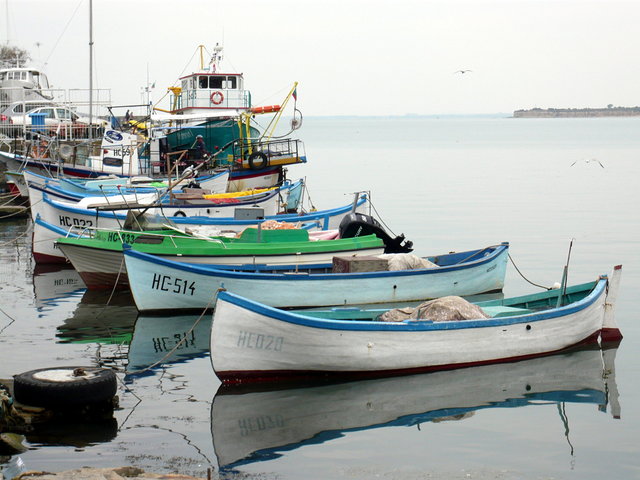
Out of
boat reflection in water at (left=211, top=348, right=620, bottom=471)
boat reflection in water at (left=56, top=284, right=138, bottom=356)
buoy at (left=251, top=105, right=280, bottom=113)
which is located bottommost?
boat reflection in water at (left=211, top=348, right=620, bottom=471)

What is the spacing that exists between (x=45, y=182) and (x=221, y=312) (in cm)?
2083

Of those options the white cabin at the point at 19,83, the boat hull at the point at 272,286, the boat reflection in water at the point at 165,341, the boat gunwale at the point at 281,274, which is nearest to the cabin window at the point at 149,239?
the boat gunwale at the point at 281,274

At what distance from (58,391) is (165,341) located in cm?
558

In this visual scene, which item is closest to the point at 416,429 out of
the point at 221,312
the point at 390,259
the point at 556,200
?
the point at 221,312

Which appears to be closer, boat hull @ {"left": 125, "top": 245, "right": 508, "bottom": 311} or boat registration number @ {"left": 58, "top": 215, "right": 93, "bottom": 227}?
boat hull @ {"left": 125, "top": 245, "right": 508, "bottom": 311}

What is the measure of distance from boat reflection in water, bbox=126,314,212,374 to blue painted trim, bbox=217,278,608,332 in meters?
2.50

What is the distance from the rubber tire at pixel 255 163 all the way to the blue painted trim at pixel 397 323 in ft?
65.5

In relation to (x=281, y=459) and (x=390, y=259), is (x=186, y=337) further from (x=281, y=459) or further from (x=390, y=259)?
(x=281, y=459)

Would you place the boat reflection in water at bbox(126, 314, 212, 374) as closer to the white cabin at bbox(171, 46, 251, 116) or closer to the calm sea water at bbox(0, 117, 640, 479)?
the calm sea water at bbox(0, 117, 640, 479)

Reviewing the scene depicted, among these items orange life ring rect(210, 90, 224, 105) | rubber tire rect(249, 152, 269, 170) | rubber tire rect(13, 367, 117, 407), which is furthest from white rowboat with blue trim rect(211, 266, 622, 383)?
orange life ring rect(210, 90, 224, 105)

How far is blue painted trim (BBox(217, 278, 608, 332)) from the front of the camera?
12.4 m

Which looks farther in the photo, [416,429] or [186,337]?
[186,337]

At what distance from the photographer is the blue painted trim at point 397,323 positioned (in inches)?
486

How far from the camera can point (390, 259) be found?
735 inches
